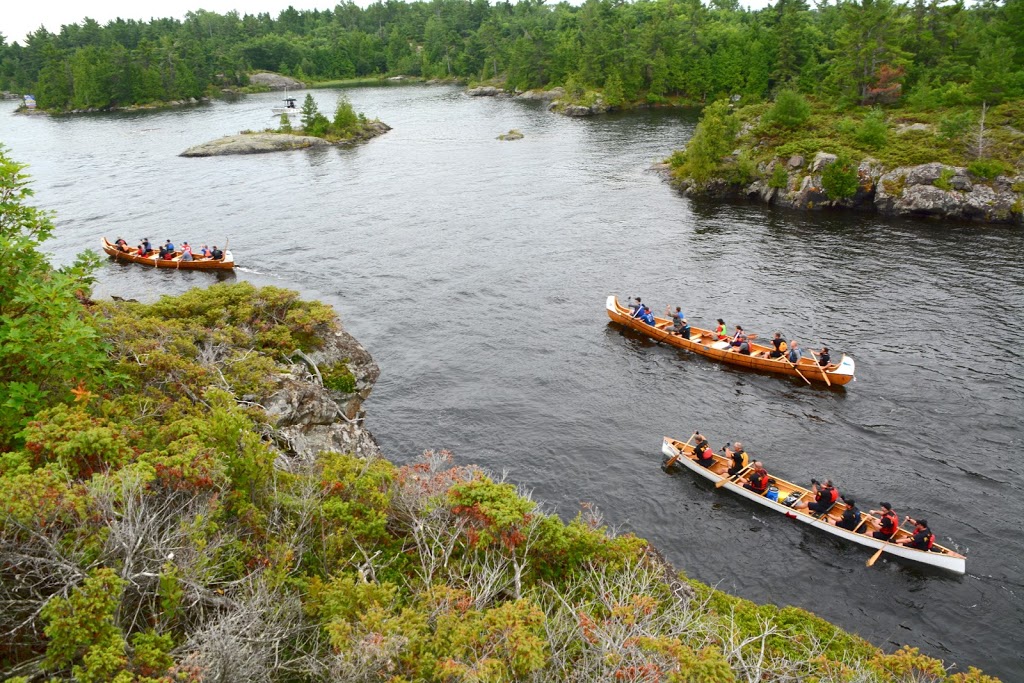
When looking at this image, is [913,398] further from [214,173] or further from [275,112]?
[275,112]

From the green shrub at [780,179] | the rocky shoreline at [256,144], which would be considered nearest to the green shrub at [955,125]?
the green shrub at [780,179]

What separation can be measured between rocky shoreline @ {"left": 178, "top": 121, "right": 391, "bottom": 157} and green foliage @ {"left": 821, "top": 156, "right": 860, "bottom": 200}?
209ft

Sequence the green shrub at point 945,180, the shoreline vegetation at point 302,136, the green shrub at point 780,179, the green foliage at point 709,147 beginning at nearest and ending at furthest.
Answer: the green shrub at point 945,180 < the green shrub at point 780,179 < the green foliage at point 709,147 < the shoreline vegetation at point 302,136

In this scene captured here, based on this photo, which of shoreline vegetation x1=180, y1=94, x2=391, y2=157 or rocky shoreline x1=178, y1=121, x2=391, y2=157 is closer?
rocky shoreline x1=178, y1=121, x2=391, y2=157

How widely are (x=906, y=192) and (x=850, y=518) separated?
4080cm

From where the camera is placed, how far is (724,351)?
33.1 metres

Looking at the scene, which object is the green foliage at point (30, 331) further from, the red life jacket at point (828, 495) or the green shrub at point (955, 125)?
the green shrub at point (955, 125)

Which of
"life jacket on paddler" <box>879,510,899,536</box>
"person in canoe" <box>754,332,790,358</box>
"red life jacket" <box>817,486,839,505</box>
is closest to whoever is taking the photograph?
"life jacket on paddler" <box>879,510,899,536</box>

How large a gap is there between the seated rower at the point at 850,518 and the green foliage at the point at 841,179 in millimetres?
40352

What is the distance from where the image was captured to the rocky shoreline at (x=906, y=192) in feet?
164

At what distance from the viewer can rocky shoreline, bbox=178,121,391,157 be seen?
87.6 metres

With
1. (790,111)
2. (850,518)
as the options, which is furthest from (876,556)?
(790,111)

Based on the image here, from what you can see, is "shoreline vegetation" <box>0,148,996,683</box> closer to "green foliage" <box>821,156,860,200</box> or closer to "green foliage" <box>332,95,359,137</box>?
"green foliage" <box>821,156,860,200</box>

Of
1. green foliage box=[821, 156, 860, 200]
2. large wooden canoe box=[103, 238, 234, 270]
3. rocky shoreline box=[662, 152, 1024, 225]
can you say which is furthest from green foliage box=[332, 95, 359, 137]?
green foliage box=[821, 156, 860, 200]
